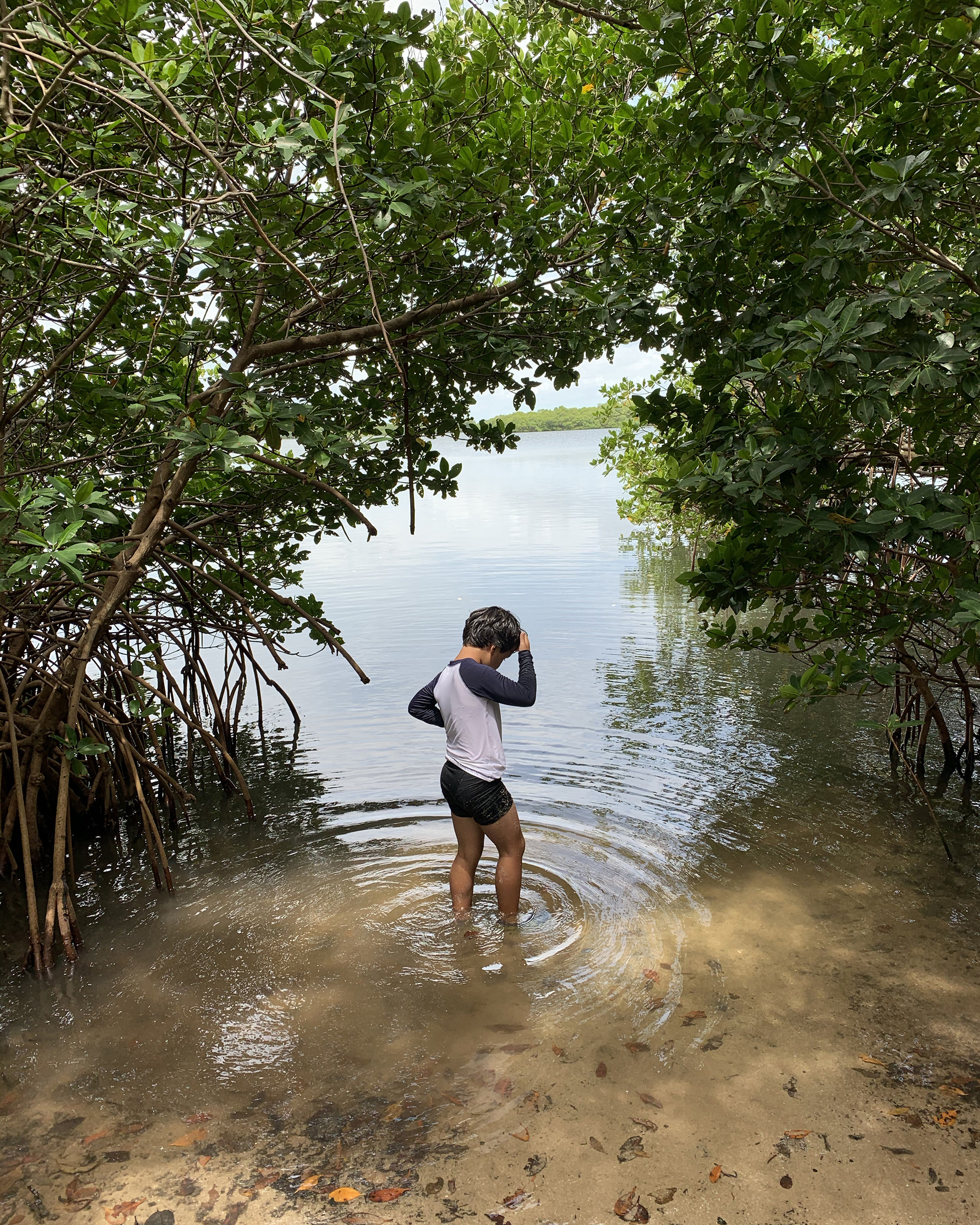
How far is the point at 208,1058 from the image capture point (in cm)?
332

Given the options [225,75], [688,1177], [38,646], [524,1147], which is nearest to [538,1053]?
[524,1147]

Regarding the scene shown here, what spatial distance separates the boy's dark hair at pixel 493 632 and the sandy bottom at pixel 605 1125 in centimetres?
150

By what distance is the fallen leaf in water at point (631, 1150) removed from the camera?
8.86 ft

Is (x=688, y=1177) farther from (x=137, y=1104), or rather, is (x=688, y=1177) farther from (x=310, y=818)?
(x=310, y=818)

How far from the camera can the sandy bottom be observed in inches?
101

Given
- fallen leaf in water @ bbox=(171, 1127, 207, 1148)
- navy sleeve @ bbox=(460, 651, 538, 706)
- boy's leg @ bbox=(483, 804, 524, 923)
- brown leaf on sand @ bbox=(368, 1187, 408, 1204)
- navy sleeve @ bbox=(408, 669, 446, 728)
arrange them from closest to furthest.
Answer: brown leaf on sand @ bbox=(368, 1187, 408, 1204)
fallen leaf in water @ bbox=(171, 1127, 207, 1148)
navy sleeve @ bbox=(460, 651, 538, 706)
boy's leg @ bbox=(483, 804, 524, 923)
navy sleeve @ bbox=(408, 669, 446, 728)

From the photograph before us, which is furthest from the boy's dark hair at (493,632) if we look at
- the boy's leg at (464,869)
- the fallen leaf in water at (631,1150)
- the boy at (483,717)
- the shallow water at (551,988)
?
the fallen leaf in water at (631,1150)

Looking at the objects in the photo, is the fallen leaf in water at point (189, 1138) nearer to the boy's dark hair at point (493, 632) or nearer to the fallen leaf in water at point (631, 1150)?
the fallen leaf in water at point (631, 1150)

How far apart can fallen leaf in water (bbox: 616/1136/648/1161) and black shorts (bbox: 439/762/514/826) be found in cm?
152

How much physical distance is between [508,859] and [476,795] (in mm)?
416

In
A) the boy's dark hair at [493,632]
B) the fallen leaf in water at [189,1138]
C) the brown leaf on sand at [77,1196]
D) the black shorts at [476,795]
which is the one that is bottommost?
the fallen leaf in water at [189,1138]

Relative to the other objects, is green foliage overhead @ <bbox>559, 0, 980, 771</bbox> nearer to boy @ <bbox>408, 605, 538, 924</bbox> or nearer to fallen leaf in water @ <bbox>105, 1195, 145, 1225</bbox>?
boy @ <bbox>408, 605, 538, 924</bbox>

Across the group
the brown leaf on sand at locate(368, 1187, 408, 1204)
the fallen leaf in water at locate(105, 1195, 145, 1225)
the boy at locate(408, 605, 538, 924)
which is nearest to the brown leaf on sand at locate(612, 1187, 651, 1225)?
the brown leaf on sand at locate(368, 1187, 408, 1204)

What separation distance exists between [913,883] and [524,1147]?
2787 millimetres
